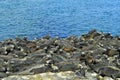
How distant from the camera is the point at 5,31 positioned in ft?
150

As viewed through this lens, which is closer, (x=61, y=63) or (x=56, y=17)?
(x=61, y=63)

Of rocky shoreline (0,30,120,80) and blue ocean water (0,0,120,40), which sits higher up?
rocky shoreline (0,30,120,80)

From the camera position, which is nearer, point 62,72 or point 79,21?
point 62,72

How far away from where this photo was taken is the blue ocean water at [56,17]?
4606 centimetres

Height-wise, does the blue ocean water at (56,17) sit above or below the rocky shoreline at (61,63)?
below

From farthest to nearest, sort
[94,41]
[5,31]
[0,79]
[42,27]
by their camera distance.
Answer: [42,27], [5,31], [94,41], [0,79]

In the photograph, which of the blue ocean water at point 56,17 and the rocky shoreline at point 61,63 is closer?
the rocky shoreline at point 61,63

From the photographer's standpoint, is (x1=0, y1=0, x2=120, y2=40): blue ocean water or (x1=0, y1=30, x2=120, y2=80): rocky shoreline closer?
(x1=0, y1=30, x2=120, y2=80): rocky shoreline

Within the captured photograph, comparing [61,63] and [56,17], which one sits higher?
[61,63]

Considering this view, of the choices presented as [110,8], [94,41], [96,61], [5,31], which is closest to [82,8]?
[110,8]

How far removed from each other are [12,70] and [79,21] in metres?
32.9

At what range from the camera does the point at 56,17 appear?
56.1 m

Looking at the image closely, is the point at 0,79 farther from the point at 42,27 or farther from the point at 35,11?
the point at 35,11

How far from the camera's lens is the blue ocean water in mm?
46062
